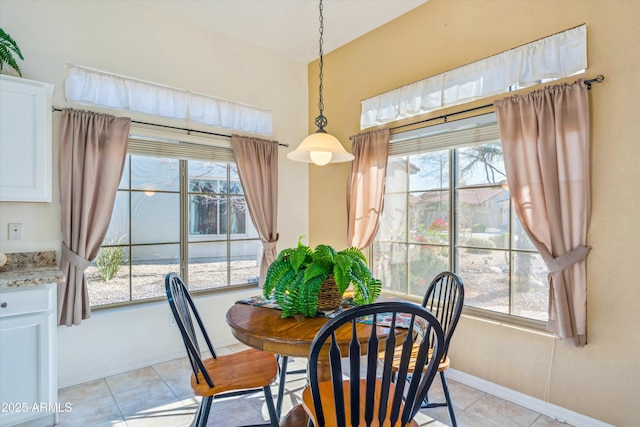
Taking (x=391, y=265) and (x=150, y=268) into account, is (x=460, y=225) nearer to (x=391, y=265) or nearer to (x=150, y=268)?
(x=391, y=265)

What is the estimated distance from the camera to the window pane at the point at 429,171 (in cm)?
294

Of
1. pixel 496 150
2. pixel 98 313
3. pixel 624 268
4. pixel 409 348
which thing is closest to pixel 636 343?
pixel 624 268

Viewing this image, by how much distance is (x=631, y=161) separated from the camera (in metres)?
1.99

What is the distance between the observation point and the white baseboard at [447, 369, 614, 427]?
2.12 m

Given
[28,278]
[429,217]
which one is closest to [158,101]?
[28,278]

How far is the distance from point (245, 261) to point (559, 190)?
113 inches

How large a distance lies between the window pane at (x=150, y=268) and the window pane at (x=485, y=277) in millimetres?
2591

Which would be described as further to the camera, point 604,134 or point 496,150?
point 496,150

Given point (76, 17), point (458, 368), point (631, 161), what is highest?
point (76, 17)

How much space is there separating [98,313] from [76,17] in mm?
2361

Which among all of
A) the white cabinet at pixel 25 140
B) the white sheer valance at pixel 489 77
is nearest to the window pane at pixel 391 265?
the white sheer valance at pixel 489 77

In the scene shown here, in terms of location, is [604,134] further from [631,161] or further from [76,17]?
[76,17]

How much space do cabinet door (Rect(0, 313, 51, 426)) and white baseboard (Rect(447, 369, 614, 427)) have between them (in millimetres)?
2822

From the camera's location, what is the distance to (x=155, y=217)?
3.19m
